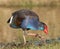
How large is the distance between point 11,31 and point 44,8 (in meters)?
8.68

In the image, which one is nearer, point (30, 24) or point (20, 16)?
point (30, 24)

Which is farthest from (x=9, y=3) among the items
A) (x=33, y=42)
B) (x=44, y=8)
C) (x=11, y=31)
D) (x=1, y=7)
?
(x=33, y=42)

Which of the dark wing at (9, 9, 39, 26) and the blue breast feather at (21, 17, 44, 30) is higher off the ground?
the dark wing at (9, 9, 39, 26)

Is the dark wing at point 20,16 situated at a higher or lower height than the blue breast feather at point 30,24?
higher

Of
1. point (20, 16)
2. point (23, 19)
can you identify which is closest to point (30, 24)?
point (23, 19)

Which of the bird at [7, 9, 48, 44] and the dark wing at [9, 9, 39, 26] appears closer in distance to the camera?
the bird at [7, 9, 48, 44]

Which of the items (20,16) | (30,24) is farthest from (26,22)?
(20,16)

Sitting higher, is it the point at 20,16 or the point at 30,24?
the point at 20,16

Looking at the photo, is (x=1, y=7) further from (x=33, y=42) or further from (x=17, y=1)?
(x=33, y=42)

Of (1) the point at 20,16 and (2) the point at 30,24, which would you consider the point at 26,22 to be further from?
(1) the point at 20,16

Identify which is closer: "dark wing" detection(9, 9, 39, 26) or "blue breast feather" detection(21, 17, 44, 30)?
"blue breast feather" detection(21, 17, 44, 30)

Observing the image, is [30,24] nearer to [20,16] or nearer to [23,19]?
[23,19]

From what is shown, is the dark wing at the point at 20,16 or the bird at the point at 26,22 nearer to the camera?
the bird at the point at 26,22

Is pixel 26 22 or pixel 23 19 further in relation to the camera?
pixel 23 19
